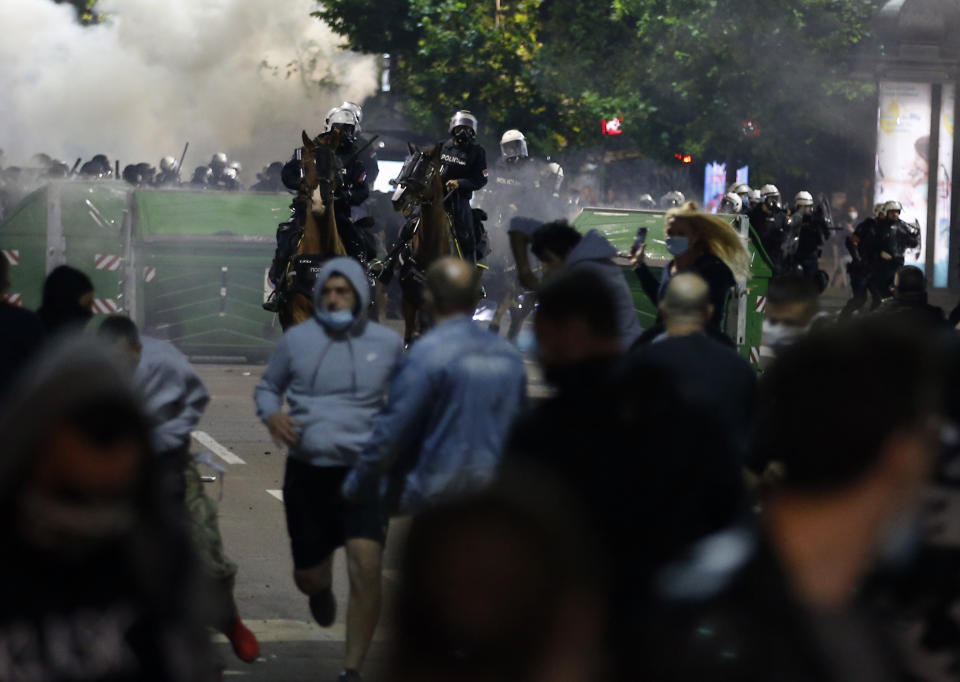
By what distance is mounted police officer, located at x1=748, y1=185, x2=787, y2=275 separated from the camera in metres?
23.7

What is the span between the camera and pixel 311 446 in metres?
6.61

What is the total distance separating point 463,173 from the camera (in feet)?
55.5

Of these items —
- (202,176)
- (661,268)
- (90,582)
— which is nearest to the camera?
(90,582)

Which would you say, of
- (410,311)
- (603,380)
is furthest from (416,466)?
(410,311)

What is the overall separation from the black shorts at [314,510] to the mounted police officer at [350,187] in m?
8.38

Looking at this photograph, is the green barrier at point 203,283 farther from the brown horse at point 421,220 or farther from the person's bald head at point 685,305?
the person's bald head at point 685,305

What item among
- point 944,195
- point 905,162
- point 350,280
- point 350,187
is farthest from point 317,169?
point 944,195

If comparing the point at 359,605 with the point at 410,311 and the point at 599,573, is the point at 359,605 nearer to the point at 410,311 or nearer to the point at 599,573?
the point at 599,573

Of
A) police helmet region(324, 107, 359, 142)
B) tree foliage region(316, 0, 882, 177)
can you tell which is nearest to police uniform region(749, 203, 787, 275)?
tree foliage region(316, 0, 882, 177)

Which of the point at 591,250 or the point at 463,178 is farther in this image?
the point at 463,178

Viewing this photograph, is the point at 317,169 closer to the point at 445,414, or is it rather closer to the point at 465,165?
the point at 465,165

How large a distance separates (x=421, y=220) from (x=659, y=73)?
722 inches

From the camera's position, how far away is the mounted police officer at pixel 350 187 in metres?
15.2

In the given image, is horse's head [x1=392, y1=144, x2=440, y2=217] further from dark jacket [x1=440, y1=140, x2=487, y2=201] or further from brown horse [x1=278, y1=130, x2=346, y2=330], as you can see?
brown horse [x1=278, y1=130, x2=346, y2=330]
